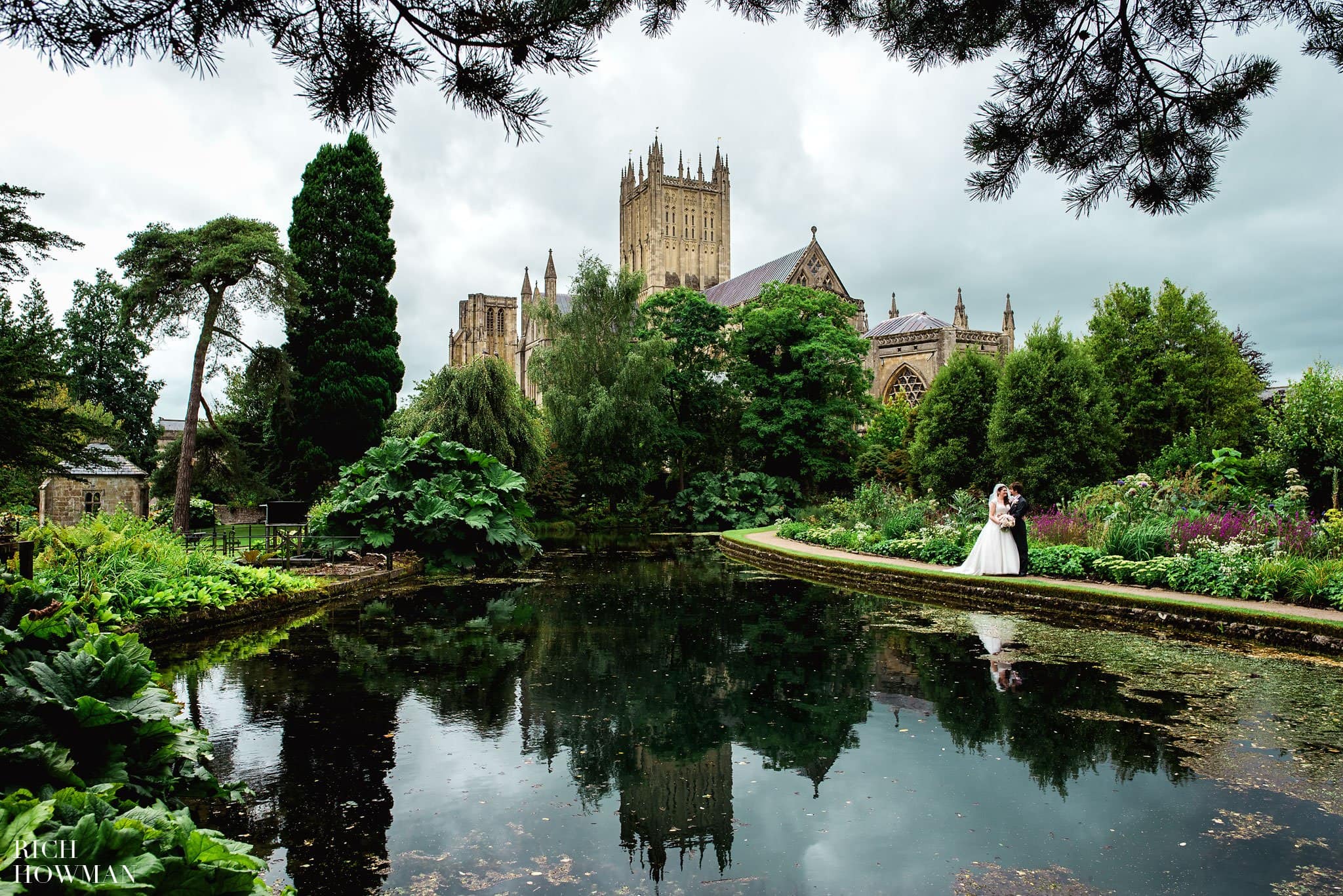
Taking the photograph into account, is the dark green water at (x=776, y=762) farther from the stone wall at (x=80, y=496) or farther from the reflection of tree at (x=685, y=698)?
the stone wall at (x=80, y=496)

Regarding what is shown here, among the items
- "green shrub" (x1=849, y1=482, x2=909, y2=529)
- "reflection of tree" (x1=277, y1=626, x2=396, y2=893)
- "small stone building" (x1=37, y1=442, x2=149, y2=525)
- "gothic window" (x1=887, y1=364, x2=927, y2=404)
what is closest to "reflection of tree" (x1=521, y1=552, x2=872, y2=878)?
"reflection of tree" (x1=277, y1=626, x2=396, y2=893)

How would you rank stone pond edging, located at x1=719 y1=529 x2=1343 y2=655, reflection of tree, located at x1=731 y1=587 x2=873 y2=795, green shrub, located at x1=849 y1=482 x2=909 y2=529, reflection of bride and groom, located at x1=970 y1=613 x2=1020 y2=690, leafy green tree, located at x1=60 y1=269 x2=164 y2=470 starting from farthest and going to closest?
leafy green tree, located at x1=60 y1=269 x2=164 y2=470
green shrub, located at x1=849 y1=482 x2=909 y2=529
stone pond edging, located at x1=719 y1=529 x2=1343 y2=655
reflection of bride and groom, located at x1=970 y1=613 x2=1020 y2=690
reflection of tree, located at x1=731 y1=587 x2=873 y2=795

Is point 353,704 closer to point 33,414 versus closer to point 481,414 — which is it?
point 33,414

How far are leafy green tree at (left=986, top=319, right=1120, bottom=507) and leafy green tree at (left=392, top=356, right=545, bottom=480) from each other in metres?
12.9

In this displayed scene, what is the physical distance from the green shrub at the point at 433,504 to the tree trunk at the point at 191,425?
23.6 ft

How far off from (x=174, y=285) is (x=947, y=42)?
2057 cm

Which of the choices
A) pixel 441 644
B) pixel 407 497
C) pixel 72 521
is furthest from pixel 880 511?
pixel 72 521

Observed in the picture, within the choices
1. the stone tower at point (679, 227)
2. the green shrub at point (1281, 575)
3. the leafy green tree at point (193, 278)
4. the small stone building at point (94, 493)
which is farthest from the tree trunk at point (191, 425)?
the stone tower at point (679, 227)

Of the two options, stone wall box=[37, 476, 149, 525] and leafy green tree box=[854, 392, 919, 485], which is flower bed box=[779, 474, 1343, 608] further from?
stone wall box=[37, 476, 149, 525]

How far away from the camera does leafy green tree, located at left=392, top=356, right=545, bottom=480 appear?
2248 centimetres

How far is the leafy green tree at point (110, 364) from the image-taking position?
39281 millimetres

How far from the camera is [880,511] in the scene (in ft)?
56.6

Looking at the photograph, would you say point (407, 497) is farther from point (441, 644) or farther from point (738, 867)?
point (738, 867)

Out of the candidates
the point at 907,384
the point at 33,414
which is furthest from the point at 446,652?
the point at 907,384
